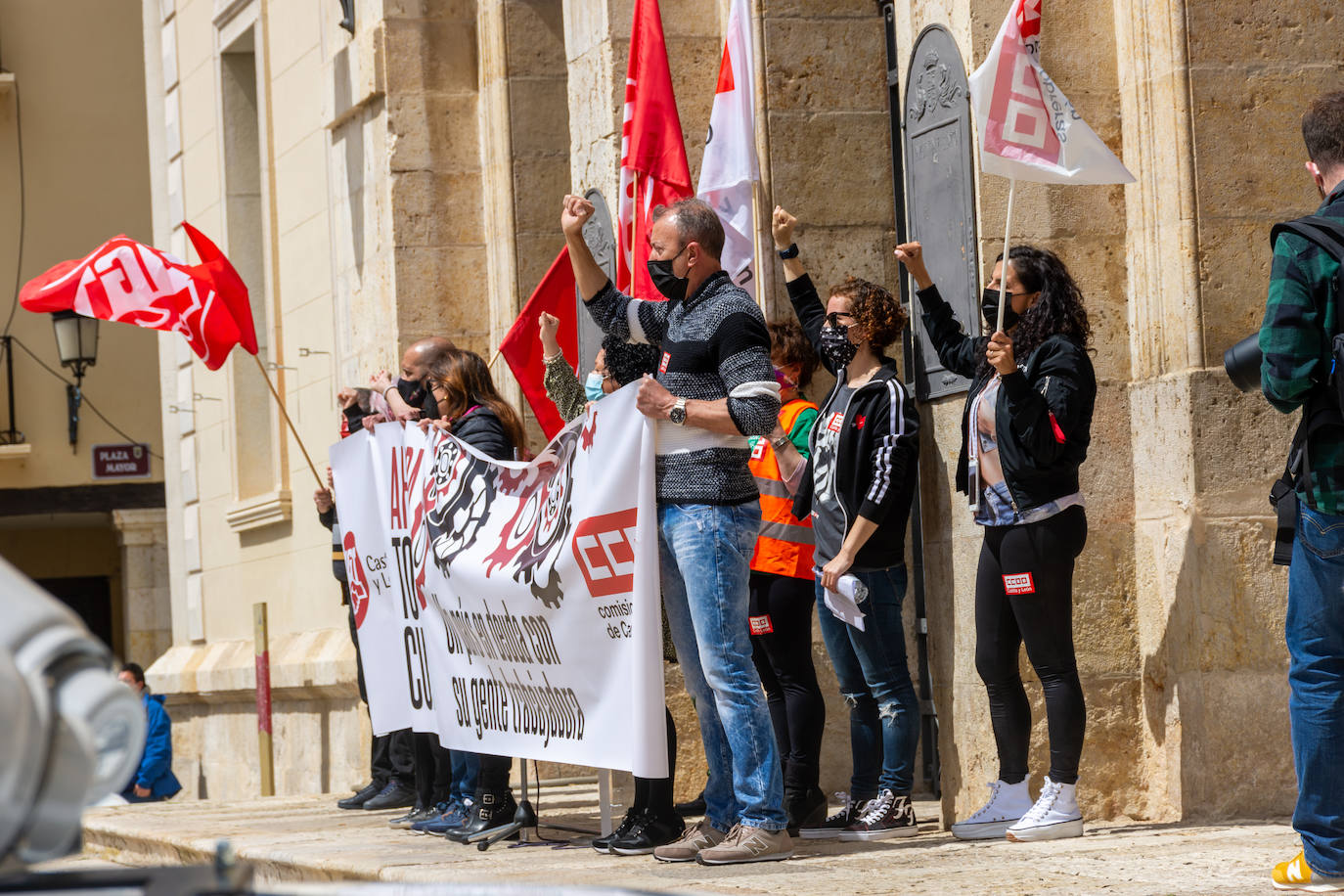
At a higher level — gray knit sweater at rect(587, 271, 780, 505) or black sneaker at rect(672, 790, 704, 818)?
gray knit sweater at rect(587, 271, 780, 505)

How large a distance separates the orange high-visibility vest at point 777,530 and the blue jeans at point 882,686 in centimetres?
17

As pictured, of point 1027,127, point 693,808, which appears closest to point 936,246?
point 1027,127

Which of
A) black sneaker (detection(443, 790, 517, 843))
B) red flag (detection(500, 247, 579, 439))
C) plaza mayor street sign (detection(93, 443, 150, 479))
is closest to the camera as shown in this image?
black sneaker (detection(443, 790, 517, 843))

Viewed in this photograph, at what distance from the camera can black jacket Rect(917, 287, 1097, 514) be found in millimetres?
5879

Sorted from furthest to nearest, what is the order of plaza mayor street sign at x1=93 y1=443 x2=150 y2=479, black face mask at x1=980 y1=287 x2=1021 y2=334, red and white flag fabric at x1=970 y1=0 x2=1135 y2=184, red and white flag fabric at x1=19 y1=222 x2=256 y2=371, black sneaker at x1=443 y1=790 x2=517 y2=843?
plaza mayor street sign at x1=93 y1=443 x2=150 y2=479 < red and white flag fabric at x1=19 y1=222 x2=256 y2=371 < black sneaker at x1=443 y1=790 x2=517 y2=843 < black face mask at x1=980 y1=287 x2=1021 y2=334 < red and white flag fabric at x1=970 y1=0 x2=1135 y2=184

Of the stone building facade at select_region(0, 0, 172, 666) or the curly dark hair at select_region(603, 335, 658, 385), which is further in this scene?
the stone building facade at select_region(0, 0, 172, 666)

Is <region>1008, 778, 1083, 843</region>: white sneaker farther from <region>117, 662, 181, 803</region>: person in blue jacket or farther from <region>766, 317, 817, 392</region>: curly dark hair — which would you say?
<region>117, 662, 181, 803</region>: person in blue jacket

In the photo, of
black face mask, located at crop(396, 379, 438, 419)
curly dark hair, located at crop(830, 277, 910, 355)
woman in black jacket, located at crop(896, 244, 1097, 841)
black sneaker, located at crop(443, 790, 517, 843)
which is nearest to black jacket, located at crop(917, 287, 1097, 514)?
woman in black jacket, located at crop(896, 244, 1097, 841)

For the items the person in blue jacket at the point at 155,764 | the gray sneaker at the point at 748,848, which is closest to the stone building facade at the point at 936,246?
the person in blue jacket at the point at 155,764

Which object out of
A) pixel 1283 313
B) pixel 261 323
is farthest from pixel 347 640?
pixel 1283 313

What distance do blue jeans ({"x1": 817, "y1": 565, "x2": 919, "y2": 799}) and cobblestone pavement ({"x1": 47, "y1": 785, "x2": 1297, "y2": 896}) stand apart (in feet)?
0.94

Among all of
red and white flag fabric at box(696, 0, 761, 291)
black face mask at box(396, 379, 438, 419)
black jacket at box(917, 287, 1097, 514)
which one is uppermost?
red and white flag fabric at box(696, 0, 761, 291)

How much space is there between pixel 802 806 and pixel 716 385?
1.68 metres

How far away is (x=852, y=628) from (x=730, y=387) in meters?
1.28
